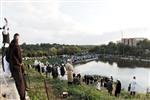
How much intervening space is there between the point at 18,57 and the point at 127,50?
119518mm

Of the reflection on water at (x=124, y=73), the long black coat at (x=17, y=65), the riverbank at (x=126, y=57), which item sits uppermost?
the long black coat at (x=17, y=65)

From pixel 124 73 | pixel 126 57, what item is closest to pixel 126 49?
pixel 126 57

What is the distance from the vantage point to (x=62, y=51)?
11738 centimetres

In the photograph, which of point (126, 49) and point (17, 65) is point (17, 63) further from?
point (126, 49)

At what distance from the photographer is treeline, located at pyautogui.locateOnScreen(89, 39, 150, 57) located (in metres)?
119

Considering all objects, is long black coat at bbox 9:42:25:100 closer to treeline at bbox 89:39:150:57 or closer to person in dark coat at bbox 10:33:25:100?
person in dark coat at bbox 10:33:25:100

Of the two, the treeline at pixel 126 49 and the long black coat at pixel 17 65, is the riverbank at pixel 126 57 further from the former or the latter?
the long black coat at pixel 17 65

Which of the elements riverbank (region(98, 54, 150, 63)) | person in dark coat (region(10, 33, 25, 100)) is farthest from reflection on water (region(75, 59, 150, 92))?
riverbank (region(98, 54, 150, 63))

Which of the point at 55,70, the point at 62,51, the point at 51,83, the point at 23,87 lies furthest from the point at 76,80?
the point at 62,51

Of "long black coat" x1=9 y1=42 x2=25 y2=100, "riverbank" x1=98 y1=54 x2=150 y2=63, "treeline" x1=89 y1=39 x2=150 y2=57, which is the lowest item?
"riverbank" x1=98 y1=54 x2=150 y2=63

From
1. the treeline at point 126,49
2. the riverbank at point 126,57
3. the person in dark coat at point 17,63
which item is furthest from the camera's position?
the treeline at point 126,49

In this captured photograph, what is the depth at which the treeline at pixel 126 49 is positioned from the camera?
119312mm

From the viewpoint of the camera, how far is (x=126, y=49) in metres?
126

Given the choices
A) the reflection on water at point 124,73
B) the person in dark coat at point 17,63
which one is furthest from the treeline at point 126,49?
the person in dark coat at point 17,63
